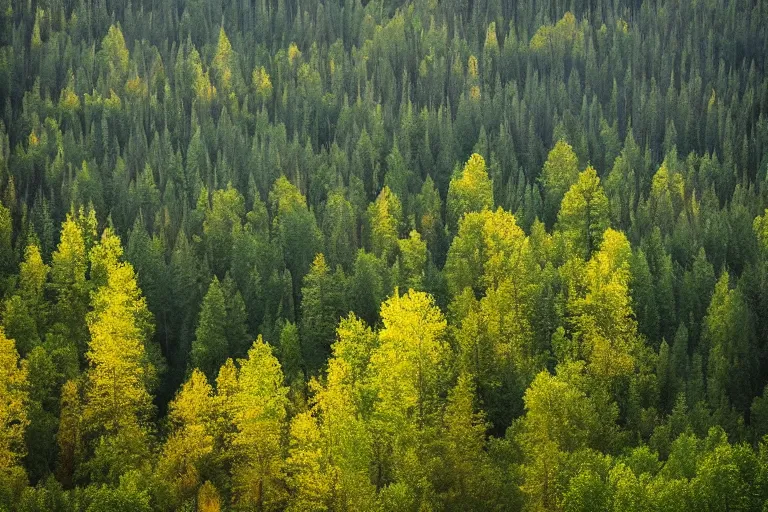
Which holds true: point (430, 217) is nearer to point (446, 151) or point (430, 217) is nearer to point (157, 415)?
point (446, 151)

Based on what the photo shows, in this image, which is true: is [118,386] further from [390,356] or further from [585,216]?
[585,216]

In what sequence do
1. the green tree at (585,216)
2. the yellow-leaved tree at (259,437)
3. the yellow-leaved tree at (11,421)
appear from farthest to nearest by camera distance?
1. the green tree at (585,216)
2. the yellow-leaved tree at (259,437)
3. the yellow-leaved tree at (11,421)

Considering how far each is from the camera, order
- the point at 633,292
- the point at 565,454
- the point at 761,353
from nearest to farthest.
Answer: the point at 565,454 < the point at 761,353 < the point at 633,292

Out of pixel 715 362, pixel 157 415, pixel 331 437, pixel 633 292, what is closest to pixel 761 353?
pixel 715 362

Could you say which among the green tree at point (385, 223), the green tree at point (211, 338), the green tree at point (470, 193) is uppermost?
the green tree at point (211, 338)

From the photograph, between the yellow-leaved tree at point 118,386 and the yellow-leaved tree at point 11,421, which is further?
the yellow-leaved tree at point 118,386

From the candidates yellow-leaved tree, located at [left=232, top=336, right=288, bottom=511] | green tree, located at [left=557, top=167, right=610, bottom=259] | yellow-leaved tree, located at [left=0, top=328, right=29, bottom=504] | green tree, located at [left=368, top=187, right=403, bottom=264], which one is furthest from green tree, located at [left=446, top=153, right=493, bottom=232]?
Result: yellow-leaved tree, located at [left=0, top=328, right=29, bottom=504]

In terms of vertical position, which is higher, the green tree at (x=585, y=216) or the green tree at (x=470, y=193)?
the green tree at (x=585, y=216)

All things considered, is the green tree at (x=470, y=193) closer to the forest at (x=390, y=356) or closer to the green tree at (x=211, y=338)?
the forest at (x=390, y=356)

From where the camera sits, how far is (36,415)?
8975 centimetres

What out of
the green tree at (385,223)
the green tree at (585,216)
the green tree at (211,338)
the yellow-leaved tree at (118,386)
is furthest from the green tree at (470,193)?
the yellow-leaved tree at (118,386)

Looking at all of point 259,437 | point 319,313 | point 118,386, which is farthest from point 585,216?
point 118,386

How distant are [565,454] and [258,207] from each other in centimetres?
8109

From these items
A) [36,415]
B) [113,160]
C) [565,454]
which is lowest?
[113,160]
